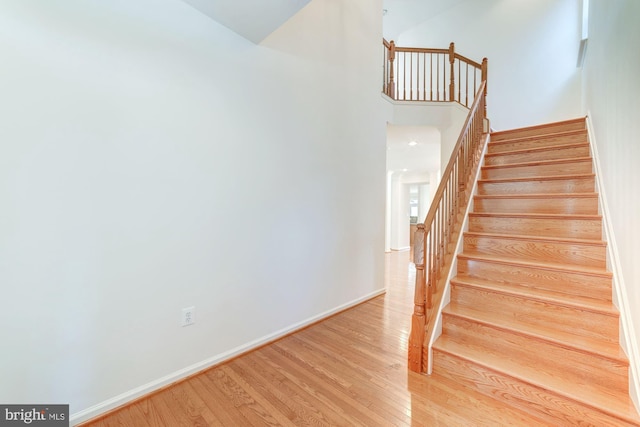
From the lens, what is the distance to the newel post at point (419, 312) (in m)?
1.94

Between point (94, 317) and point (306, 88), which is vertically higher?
point (306, 88)

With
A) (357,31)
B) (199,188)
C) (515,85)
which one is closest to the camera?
(199,188)

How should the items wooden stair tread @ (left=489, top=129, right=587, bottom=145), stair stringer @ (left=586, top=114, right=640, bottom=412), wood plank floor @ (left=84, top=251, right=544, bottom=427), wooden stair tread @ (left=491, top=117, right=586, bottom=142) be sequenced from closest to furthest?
stair stringer @ (left=586, top=114, right=640, bottom=412)
wood plank floor @ (left=84, top=251, right=544, bottom=427)
wooden stair tread @ (left=489, top=129, right=587, bottom=145)
wooden stair tread @ (left=491, top=117, right=586, bottom=142)

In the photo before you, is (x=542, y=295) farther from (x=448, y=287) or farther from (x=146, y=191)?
(x=146, y=191)

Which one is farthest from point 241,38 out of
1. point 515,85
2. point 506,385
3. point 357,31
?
point 515,85

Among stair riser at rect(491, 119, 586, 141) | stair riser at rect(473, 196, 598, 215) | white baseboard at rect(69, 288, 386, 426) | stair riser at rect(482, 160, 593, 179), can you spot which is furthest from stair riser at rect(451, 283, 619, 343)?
stair riser at rect(491, 119, 586, 141)

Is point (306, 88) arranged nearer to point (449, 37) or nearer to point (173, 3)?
point (173, 3)

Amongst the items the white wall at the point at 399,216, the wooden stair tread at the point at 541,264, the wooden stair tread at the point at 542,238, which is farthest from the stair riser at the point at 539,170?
the white wall at the point at 399,216

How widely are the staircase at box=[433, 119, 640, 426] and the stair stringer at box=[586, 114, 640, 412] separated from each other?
37 millimetres

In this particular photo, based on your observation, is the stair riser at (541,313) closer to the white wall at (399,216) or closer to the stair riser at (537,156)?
the stair riser at (537,156)

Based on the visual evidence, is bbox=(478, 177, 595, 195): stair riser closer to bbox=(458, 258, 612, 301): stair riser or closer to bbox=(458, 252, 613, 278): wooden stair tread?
bbox=(458, 252, 613, 278): wooden stair tread

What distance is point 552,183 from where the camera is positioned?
266 centimetres

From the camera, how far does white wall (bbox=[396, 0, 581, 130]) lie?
4.32 meters

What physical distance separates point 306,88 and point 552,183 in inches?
100
